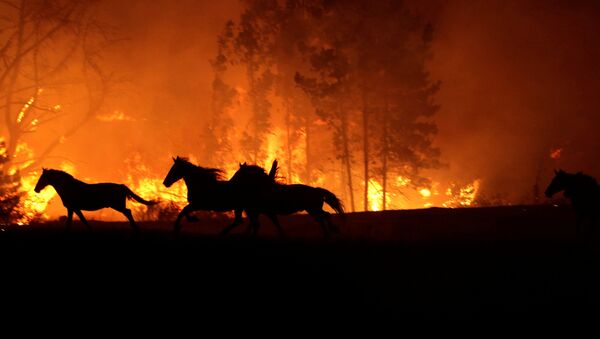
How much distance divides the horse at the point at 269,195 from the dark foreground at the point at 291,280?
3.91 ft

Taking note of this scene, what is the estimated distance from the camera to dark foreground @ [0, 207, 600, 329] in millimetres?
7895

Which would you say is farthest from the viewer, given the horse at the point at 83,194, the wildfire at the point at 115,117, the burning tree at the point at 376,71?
the wildfire at the point at 115,117

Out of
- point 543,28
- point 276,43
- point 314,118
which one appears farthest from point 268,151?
point 543,28

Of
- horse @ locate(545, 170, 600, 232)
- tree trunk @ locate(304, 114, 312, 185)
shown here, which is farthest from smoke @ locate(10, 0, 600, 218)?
horse @ locate(545, 170, 600, 232)

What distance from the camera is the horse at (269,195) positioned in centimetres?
1309

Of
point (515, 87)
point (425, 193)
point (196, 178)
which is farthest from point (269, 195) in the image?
point (515, 87)

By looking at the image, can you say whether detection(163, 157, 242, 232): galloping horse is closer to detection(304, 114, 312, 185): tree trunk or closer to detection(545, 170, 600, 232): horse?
detection(545, 170, 600, 232): horse

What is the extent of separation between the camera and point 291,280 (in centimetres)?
919

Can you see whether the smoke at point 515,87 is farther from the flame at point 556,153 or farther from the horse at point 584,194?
the horse at point 584,194

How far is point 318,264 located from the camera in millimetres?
10219

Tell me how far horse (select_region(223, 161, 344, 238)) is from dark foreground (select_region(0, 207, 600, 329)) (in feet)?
3.91

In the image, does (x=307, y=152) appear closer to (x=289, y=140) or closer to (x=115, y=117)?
(x=289, y=140)

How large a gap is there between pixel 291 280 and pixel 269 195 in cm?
461

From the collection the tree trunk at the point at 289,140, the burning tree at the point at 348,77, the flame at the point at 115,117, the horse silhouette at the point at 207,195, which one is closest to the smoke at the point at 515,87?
the burning tree at the point at 348,77
